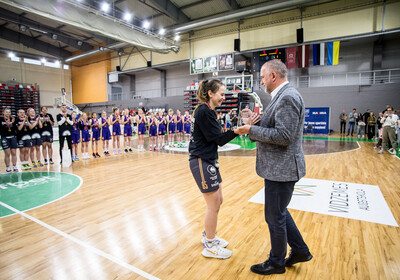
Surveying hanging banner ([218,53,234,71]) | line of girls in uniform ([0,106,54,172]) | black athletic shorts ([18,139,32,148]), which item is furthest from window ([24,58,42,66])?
black athletic shorts ([18,139,32,148])

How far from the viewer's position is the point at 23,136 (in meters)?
6.40

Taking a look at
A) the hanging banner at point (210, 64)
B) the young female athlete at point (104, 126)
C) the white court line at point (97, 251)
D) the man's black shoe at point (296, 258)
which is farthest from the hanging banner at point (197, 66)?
the man's black shoe at point (296, 258)

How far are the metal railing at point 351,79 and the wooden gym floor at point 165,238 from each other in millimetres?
14315

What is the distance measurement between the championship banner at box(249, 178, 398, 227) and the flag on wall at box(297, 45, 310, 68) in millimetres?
13695

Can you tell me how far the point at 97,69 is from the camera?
26.3 meters

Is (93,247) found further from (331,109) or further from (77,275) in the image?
(331,109)

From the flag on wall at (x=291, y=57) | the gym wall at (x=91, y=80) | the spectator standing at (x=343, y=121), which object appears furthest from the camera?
the gym wall at (x=91, y=80)

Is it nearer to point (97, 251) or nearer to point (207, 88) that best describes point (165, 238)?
point (97, 251)

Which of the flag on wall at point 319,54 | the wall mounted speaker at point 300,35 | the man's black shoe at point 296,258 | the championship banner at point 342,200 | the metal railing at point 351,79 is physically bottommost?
the championship banner at point 342,200

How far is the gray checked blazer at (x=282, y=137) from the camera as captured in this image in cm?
162

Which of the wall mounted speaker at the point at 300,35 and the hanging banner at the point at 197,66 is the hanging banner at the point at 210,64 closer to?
the hanging banner at the point at 197,66

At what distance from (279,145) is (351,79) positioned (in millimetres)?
18420

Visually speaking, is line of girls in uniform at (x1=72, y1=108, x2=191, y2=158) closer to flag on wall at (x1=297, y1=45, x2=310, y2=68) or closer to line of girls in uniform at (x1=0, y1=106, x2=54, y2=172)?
line of girls in uniform at (x1=0, y1=106, x2=54, y2=172)

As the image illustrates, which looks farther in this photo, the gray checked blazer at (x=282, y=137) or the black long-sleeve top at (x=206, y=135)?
the black long-sleeve top at (x=206, y=135)
